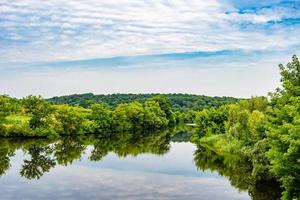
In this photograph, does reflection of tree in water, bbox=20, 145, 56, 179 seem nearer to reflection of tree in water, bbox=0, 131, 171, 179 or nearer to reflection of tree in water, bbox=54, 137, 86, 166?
reflection of tree in water, bbox=0, 131, 171, 179

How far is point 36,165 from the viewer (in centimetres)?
5128

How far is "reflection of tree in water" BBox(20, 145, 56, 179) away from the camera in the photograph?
151 feet

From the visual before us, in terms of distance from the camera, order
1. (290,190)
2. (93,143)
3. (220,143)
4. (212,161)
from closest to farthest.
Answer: (290,190), (212,161), (220,143), (93,143)

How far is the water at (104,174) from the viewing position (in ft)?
120

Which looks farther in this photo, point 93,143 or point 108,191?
point 93,143

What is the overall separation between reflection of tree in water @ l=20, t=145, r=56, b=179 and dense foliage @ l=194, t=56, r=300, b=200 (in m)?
21.2

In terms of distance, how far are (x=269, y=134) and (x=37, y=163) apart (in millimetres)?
32649

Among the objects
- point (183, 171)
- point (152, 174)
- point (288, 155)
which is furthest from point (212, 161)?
point (288, 155)

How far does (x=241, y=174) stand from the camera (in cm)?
4369

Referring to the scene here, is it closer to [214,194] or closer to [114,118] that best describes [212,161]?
[214,194]

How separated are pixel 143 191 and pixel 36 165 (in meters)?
18.5

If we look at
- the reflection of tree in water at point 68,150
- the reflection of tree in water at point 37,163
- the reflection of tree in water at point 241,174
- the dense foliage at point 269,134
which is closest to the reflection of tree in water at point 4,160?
the reflection of tree in water at point 37,163

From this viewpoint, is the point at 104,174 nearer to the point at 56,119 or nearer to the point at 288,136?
the point at 288,136

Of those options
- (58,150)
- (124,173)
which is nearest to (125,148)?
(58,150)
